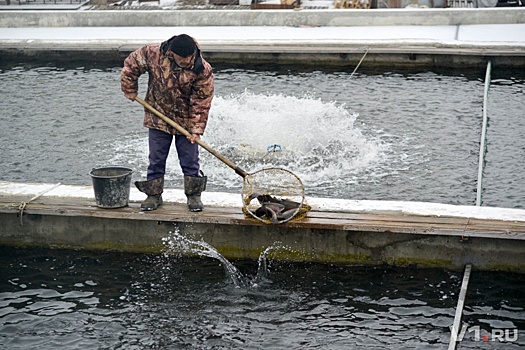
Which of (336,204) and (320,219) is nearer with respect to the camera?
(320,219)

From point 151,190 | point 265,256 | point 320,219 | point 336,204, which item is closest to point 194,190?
point 151,190

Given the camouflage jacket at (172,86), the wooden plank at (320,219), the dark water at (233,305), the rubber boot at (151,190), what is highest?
the camouflage jacket at (172,86)

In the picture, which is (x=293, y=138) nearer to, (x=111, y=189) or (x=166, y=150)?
(x=166, y=150)

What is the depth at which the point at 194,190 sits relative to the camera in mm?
7699

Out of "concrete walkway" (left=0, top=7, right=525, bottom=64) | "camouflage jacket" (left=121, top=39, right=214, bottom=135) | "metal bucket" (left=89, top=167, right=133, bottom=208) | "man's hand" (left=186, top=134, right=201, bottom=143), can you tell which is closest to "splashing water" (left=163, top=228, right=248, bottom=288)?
"metal bucket" (left=89, top=167, right=133, bottom=208)

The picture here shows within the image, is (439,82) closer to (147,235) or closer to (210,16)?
(210,16)

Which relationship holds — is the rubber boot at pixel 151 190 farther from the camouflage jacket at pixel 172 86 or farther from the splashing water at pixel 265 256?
the splashing water at pixel 265 256

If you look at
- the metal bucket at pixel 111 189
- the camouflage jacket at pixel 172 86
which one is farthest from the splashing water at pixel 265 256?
the metal bucket at pixel 111 189

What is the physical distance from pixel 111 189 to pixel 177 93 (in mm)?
1131

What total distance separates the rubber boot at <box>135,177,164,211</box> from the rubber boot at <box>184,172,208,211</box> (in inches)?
10.7

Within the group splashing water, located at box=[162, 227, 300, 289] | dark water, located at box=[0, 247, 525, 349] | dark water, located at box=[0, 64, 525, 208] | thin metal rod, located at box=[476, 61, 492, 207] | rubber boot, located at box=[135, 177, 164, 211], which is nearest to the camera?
dark water, located at box=[0, 247, 525, 349]

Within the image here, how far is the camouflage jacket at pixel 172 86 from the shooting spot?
7.37 meters

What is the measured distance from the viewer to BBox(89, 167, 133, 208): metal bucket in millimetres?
7672

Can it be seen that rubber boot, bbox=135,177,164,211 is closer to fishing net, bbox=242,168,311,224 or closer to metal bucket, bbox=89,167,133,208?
metal bucket, bbox=89,167,133,208
